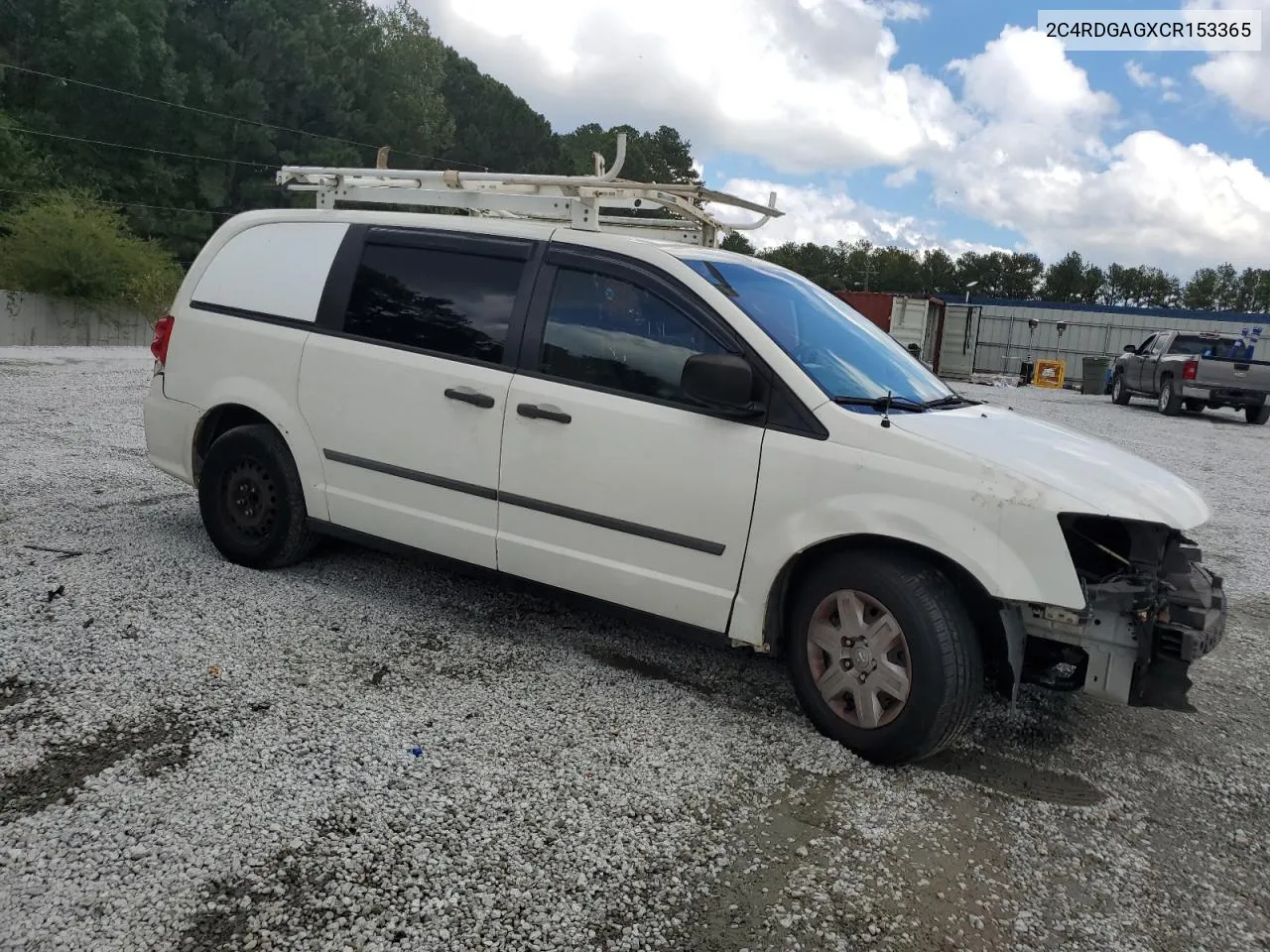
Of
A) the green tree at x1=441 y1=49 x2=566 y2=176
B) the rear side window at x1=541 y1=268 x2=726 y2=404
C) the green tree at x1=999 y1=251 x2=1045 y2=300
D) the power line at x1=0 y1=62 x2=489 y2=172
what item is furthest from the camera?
the green tree at x1=999 y1=251 x2=1045 y2=300

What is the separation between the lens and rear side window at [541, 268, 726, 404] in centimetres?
384

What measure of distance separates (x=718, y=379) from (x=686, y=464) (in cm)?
39

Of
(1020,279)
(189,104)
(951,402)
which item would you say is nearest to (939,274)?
(1020,279)

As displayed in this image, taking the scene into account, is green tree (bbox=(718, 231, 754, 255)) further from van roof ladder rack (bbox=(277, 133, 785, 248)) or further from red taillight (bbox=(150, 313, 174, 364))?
red taillight (bbox=(150, 313, 174, 364))

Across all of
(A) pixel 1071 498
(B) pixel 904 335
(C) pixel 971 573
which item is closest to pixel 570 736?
(C) pixel 971 573

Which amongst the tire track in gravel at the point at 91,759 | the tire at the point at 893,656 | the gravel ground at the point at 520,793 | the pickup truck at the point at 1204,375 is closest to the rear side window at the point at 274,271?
the gravel ground at the point at 520,793

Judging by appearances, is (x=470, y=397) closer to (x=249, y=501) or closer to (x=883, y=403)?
(x=249, y=501)

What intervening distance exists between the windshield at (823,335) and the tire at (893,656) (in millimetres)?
734

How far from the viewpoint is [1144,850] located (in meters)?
3.09

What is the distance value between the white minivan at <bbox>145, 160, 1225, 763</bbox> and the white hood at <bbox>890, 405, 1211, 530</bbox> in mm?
15

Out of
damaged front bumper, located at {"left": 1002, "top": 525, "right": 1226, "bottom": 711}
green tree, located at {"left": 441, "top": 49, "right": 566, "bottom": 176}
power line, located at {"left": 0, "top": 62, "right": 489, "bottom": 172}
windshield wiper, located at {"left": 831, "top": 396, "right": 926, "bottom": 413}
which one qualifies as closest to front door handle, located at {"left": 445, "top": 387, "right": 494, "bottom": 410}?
windshield wiper, located at {"left": 831, "top": 396, "right": 926, "bottom": 413}

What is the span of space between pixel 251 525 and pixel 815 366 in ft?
10.0

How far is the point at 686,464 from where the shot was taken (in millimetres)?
3729

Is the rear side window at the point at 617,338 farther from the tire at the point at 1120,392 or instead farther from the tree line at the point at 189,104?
the tree line at the point at 189,104
